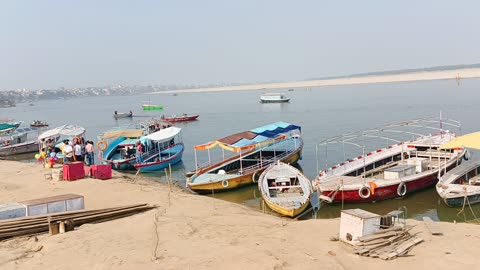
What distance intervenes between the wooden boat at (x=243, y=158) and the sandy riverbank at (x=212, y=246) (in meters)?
6.63

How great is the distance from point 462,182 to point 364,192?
489cm

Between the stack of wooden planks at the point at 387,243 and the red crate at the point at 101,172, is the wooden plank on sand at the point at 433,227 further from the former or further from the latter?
the red crate at the point at 101,172

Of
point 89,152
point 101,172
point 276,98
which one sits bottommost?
point 276,98

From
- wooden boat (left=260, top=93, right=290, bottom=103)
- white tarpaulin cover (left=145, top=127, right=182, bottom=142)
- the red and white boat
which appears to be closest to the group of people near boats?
white tarpaulin cover (left=145, top=127, right=182, bottom=142)

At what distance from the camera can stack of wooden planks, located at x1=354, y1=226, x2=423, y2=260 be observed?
11.3 meters

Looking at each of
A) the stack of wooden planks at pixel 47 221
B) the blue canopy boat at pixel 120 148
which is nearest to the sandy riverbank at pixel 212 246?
the stack of wooden planks at pixel 47 221

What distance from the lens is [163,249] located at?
11930 mm

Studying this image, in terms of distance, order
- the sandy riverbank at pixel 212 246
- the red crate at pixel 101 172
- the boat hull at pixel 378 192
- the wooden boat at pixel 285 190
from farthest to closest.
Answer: the red crate at pixel 101 172
the boat hull at pixel 378 192
the wooden boat at pixel 285 190
the sandy riverbank at pixel 212 246

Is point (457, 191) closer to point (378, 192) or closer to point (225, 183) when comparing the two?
point (378, 192)

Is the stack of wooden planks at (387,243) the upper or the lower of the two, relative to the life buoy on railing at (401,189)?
upper

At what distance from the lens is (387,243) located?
11758 mm

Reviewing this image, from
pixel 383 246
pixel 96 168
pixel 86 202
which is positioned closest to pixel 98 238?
pixel 86 202

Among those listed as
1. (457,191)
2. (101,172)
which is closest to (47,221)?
(101,172)

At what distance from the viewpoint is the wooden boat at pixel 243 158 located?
77.0ft
